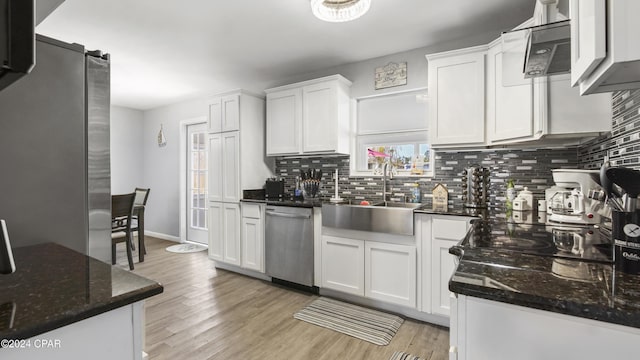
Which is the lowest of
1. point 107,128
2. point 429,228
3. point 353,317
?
point 353,317

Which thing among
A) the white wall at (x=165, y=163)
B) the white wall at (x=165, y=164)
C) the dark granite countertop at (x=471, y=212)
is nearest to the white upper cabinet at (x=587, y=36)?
the dark granite countertop at (x=471, y=212)

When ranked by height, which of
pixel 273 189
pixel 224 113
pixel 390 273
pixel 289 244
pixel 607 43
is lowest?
pixel 390 273

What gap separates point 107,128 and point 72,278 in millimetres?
895

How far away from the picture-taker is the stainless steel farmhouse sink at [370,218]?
237 cm

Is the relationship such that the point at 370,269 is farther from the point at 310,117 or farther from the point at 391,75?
the point at 391,75

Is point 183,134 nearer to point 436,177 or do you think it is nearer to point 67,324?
point 436,177

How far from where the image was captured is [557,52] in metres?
1.18

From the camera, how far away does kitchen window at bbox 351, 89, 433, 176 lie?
116 inches

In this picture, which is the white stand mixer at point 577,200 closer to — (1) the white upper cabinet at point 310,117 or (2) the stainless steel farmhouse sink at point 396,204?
(2) the stainless steel farmhouse sink at point 396,204

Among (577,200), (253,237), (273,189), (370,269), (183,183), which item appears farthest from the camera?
(183,183)

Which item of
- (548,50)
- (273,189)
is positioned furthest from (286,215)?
(548,50)

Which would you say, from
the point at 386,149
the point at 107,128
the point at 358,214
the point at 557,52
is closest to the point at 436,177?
the point at 386,149

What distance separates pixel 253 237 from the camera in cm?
333

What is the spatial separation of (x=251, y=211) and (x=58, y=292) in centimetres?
265
